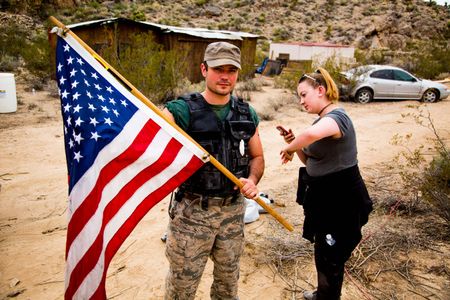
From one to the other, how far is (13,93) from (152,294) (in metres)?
9.02

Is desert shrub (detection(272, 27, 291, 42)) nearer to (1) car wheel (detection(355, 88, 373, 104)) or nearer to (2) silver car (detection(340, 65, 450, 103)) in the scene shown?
(2) silver car (detection(340, 65, 450, 103))

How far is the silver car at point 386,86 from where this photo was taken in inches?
527

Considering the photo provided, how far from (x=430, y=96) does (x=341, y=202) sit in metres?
13.8

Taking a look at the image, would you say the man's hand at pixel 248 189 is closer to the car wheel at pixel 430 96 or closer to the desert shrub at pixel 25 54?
the car wheel at pixel 430 96

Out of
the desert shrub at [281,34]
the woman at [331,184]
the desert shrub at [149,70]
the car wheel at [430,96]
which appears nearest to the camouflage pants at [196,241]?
the woman at [331,184]

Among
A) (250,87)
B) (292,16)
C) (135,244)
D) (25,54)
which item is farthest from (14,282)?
(292,16)

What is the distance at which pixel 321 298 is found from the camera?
260 centimetres

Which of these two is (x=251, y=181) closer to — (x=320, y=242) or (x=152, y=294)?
(x=320, y=242)

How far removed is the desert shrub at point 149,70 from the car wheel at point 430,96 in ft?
33.4

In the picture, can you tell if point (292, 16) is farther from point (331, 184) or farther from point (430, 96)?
point (331, 184)

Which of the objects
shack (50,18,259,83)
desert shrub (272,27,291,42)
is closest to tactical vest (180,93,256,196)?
shack (50,18,259,83)

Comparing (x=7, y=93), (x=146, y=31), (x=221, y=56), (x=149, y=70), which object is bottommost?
(x=7, y=93)

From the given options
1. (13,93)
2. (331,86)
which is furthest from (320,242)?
(13,93)

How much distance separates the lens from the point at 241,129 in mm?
2291
